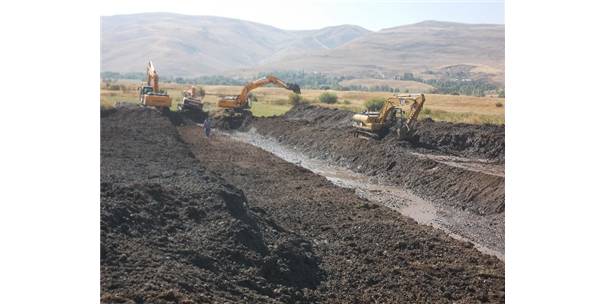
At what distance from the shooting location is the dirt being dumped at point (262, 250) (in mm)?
6875

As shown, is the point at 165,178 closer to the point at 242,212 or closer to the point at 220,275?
the point at 242,212

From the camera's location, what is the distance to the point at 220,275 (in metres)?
7.31

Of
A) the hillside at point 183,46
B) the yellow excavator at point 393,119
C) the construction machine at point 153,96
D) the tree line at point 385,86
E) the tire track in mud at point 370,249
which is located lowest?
the tire track in mud at point 370,249

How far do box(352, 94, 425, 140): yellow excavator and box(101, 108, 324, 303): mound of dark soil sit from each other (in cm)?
1002

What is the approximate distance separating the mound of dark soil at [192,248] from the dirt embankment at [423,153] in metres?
5.63

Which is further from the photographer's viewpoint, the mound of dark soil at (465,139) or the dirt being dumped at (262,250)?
the mound of dark soil at (465,139)

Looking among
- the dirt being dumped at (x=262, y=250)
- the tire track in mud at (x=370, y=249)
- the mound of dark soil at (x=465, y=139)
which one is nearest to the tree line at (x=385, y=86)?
the mound of dark soil at (x=465, y=139)

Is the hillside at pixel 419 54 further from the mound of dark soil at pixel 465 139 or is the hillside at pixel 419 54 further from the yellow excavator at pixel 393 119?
the yellow excavator at pixel 393 119

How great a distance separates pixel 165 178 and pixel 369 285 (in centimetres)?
543

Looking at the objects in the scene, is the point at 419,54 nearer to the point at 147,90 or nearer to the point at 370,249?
the point at 147,90

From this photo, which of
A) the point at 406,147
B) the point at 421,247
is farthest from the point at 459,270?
the point at 406,147

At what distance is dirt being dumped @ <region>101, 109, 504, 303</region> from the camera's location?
688 centimetres

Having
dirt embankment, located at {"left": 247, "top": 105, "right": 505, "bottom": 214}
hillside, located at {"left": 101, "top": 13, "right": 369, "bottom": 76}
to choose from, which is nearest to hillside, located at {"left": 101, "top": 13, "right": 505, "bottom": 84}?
hillside, located at {"left": 101, "top": 13, "right": 369, "bottom": 76}

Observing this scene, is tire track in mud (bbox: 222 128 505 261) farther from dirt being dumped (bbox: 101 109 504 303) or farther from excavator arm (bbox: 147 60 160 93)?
excavator arm (bbox: 147 60 160 93)
